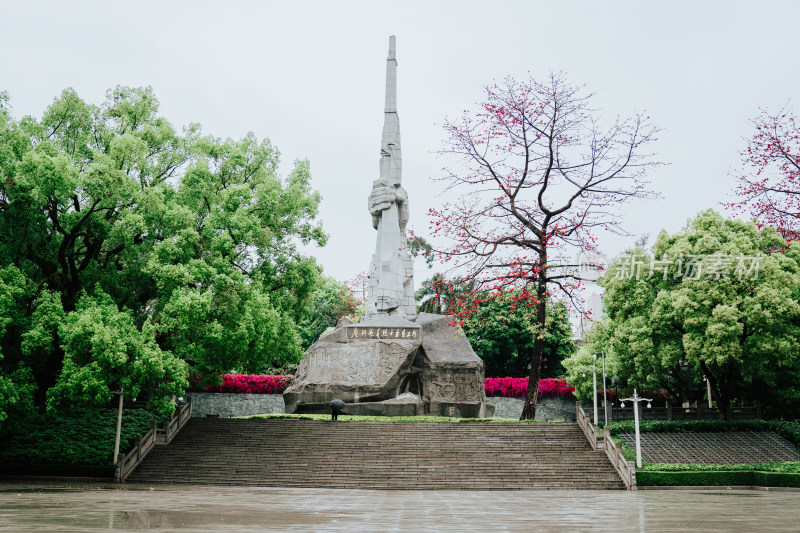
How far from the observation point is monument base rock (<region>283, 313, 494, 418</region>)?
948 inches

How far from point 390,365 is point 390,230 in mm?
6142

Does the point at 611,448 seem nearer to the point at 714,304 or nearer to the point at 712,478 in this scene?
the point at 712,478

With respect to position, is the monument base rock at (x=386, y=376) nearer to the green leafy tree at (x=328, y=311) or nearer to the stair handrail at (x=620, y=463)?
the stair handrail at (x=620, y=463)

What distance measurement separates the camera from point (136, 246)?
70.9 ft

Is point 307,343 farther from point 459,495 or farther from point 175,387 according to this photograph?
point 459,495

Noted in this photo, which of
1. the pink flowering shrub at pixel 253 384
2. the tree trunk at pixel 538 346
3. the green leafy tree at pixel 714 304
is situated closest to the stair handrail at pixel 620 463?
the tree trunk at pixel 538 346

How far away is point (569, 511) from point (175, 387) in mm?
12097

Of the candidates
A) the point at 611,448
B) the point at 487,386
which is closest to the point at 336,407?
the point at 611,448

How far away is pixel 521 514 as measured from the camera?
1034cm

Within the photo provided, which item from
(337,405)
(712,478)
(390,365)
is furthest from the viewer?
(390,365)

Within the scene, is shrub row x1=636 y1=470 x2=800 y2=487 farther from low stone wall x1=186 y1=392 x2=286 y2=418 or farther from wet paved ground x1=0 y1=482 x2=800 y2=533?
low stone wall x1=186 y1=392 x2=286 y2=418

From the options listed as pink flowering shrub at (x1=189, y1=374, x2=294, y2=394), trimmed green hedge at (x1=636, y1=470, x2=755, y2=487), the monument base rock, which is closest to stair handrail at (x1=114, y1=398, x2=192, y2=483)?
the monument base rock

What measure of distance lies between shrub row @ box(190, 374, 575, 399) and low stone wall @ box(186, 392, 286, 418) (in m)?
0.58

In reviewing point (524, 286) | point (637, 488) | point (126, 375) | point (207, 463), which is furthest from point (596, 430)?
point (126, 375)
